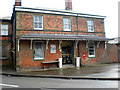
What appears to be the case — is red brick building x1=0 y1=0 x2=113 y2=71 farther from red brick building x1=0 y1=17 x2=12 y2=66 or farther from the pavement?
red brick building x1=0 y1=17 x2=12 y2=66

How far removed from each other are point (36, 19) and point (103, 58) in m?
9.37

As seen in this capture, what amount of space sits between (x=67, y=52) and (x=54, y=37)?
3.14 m

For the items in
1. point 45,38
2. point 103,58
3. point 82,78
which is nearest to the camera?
point 82,78

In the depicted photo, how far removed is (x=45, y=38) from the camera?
1402 centimetres

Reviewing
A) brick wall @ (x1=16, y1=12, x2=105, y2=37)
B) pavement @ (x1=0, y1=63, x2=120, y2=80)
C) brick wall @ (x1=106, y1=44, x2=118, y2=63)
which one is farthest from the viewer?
brick wall @ (x1=106, y1=44, x2=118, y2=63)

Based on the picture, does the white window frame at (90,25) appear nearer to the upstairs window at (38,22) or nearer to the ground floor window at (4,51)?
the upstairs window at (38,22)

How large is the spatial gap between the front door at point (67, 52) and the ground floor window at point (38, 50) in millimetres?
2665

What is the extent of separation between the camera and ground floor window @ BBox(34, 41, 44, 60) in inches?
588

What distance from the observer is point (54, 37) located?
14.5 metres

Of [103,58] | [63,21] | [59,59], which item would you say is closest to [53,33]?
[63,21]

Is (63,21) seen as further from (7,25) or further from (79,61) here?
(7,25)

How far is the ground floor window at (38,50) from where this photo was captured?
1493cm

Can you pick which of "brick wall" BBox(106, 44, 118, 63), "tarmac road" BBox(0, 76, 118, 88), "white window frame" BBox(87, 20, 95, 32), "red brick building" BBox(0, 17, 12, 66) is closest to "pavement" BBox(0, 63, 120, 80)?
"tarmac road" BBox(0, 76, 118, 88)

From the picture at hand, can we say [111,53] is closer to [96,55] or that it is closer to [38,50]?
[96,55]
